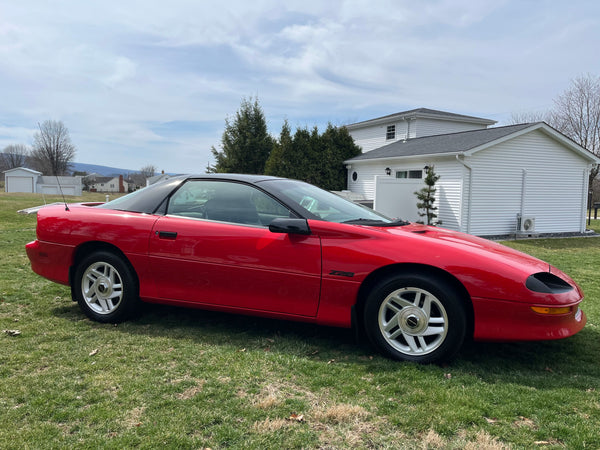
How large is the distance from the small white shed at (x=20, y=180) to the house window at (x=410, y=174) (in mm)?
53520

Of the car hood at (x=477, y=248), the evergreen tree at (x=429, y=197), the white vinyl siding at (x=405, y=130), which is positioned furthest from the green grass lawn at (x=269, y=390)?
the white vinyl siding at (x=405, y=130)

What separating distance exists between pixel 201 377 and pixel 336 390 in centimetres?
92

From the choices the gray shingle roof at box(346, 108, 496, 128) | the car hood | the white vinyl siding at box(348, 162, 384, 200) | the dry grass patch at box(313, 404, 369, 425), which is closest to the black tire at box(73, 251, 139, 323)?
the dry grass patch at box(313, 404, 369, 425)

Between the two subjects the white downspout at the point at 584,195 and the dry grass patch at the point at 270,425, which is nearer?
the dry grass patch at the point at 270,425

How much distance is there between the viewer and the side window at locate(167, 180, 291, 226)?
369 cm

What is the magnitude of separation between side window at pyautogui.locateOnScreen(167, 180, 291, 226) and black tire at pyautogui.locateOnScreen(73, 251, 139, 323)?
70 cm

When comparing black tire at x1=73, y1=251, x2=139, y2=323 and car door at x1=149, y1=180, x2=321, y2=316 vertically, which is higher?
car door at x1=149, y1=180, x2=321, y2=316

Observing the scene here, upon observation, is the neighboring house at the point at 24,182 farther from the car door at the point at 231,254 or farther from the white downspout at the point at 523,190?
the car door at the point at 231,254

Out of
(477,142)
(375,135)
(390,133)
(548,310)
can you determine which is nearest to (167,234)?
(548,310)

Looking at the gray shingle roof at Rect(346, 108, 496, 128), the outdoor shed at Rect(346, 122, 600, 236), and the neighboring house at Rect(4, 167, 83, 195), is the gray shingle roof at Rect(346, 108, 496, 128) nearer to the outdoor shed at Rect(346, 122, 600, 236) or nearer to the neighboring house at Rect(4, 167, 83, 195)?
the outdoor shed at Rect(346, 122, 600, 236)

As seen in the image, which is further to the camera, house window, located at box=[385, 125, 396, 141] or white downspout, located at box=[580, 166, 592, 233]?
house window, located at box=[385, 125, 396, 141]

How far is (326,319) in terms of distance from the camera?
133 inches

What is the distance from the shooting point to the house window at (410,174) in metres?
16.9

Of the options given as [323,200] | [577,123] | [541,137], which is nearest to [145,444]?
[323,200]
